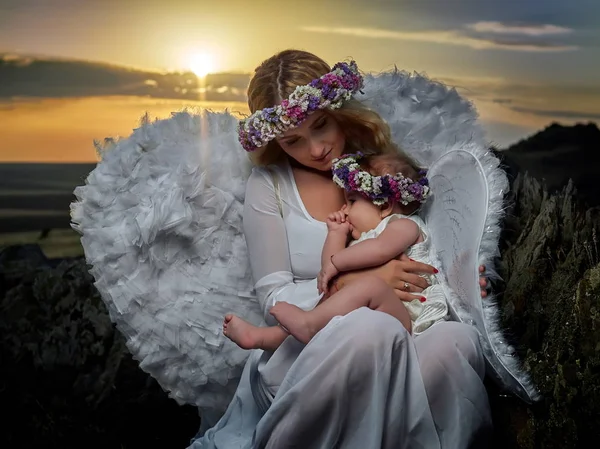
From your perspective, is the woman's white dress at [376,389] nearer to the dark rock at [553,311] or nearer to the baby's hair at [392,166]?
the dark rock at [553,311]

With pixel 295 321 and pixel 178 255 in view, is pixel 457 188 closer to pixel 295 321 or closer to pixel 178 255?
pixel 295 321

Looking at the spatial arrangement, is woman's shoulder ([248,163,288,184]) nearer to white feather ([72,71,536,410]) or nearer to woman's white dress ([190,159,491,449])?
white feather ([72,71,536,410])

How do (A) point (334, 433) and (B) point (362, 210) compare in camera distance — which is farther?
(B) point (362, 210)

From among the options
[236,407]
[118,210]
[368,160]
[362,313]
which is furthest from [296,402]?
[118,210]

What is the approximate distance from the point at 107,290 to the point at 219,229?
1.20 feet

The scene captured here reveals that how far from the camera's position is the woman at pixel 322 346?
1.94m

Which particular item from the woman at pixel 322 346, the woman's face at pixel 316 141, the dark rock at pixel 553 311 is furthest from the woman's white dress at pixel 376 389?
the woman's face at pixel 316 141

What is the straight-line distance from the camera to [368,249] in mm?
2174

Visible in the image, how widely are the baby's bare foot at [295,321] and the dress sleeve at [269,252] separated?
0.51ft

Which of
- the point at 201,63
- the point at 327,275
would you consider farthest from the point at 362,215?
the point at 201,63

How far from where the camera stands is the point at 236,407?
243cm

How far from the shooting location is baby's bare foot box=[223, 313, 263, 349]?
7.14ft

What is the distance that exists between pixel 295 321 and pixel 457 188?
56cm

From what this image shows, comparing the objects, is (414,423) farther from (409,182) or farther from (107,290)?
(107,290)
